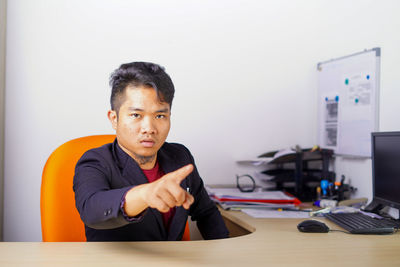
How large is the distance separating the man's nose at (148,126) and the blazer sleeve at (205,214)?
291 mm

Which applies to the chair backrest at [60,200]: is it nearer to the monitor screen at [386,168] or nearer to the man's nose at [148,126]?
the man's nose at [148,126]

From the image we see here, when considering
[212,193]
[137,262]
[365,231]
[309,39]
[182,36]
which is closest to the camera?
[137,262]

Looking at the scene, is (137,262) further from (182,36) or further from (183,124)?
(182,36)

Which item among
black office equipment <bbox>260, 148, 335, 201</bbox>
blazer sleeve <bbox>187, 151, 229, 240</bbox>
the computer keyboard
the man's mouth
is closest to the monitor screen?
the computer keyboard

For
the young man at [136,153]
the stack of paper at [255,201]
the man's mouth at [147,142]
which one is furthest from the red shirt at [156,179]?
the stack of paper at [255,201]

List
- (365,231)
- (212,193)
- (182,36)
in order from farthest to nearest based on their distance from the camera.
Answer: (182,36) < (212,193) < (365,231)

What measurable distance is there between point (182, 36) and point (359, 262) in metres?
1.63

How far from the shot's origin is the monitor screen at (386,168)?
1.53 meters

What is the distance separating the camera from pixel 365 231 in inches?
48.9

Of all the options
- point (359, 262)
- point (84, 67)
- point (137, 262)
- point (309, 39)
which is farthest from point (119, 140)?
point (309, 39)

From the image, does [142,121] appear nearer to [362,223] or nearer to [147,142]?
[147,142]

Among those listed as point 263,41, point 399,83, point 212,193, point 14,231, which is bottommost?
point 14,231

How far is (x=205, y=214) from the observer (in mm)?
1470

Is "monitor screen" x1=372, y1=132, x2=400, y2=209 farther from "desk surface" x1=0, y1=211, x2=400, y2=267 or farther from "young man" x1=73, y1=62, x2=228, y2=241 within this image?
"young man" x1=73, y1=62, x2=228, y2=241
